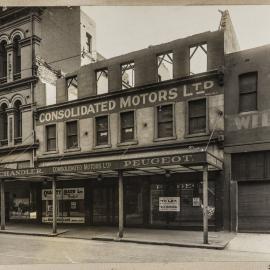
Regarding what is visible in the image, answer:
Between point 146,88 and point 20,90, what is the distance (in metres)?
8.34

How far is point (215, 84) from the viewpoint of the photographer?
16344 mm

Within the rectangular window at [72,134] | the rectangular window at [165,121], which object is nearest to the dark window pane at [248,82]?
the rectangular window at [165,121]

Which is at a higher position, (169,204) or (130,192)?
(130,192)

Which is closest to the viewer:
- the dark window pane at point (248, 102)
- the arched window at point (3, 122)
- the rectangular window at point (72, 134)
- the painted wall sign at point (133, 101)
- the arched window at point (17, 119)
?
the dark window pane at point (248, 102)

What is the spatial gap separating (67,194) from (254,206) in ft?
32.3

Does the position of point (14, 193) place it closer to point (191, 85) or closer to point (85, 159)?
point (85, 159)

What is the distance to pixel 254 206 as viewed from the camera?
15.3 m

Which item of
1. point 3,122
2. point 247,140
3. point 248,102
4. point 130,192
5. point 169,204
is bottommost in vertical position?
point 169,204

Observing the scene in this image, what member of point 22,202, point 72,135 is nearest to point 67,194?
point 72,135

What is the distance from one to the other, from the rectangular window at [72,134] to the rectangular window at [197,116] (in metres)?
6.60

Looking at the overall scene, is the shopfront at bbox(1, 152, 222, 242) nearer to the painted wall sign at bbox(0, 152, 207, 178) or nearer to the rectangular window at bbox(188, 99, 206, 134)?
the painted wall sign at bbox(0, 152, 207, 178)

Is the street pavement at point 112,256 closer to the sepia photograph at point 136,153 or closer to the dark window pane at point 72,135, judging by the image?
the sepia photograph at point 136,153

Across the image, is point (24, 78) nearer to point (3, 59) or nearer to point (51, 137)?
point (3, 59)

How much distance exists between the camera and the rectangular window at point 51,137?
2125cm
